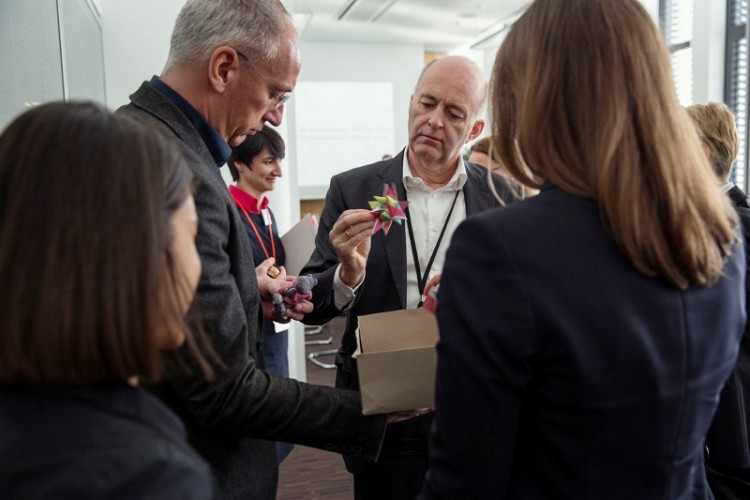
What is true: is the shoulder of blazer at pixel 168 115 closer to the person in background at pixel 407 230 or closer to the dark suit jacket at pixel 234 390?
the dark suit jacket at pixel 234 390

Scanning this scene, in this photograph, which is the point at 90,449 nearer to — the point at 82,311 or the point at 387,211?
the point at 82,311

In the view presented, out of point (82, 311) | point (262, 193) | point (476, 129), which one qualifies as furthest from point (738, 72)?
point (82, 311)

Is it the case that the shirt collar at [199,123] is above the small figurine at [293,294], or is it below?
above

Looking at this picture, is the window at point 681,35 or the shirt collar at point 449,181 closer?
the shirt collar at point 449,181

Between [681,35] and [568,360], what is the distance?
6.27 m

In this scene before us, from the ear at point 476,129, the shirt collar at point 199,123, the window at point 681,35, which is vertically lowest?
the shirt collar at point 199,123

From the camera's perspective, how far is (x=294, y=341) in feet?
12.4

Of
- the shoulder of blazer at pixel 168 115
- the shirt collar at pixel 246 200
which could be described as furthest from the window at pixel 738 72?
the shoulder of blazer at pixel 168 115

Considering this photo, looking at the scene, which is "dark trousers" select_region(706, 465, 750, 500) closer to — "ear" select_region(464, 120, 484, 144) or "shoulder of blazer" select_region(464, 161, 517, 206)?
"shoulder of blazer" select_region(464, 161, 517, 206)

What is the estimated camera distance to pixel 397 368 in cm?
106

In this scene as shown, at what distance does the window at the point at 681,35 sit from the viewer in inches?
223

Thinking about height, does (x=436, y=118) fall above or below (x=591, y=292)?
above

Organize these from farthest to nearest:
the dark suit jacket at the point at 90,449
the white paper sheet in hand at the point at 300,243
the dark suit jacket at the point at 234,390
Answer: the white paper sheet in hand at the point at 300,243 → the dark suit jacket at the point at 234,390 → the dark suit jacket at the point at 90,449

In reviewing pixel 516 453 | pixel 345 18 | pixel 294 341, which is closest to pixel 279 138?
pixel 294 341
